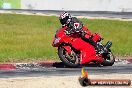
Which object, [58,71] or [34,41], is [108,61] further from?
[34,41]

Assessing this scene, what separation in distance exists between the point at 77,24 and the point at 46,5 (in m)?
28.4

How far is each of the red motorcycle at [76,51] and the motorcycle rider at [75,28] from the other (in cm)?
→ 13

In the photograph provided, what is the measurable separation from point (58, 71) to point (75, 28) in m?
1.80

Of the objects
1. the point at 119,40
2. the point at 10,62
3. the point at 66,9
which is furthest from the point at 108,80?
the point at 66,9

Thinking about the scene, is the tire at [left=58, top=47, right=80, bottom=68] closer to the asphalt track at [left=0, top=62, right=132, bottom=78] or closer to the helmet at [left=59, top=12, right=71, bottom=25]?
the asphalt track at [left=0, top=62, right=132, bottom=78]

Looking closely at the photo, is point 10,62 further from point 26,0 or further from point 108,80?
point 26,0

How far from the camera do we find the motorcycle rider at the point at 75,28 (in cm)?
1303

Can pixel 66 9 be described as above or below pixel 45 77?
above

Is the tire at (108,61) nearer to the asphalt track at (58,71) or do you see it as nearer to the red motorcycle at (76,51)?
the red motorcycle at (76,51)

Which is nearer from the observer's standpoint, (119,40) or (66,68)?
(66,68)

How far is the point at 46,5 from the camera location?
135 ft

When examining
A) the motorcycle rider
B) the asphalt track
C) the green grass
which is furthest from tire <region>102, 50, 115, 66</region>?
the green grass

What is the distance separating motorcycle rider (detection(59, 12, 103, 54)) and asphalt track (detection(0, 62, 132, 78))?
81 cm

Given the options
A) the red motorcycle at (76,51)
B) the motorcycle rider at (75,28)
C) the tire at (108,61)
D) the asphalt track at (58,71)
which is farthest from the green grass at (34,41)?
the tire at (108,61)
